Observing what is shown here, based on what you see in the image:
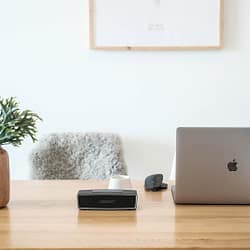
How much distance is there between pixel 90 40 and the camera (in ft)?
8.98

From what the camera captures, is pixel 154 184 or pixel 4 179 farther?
pixel 154 184

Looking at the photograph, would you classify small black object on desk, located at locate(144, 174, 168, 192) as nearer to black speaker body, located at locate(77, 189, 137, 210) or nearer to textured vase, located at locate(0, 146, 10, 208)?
black speaker body, located at locate(77, 189, 137, 210)

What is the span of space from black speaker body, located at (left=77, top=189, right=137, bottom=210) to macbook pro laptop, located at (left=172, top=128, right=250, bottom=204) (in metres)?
0.16

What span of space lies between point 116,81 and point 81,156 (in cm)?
47

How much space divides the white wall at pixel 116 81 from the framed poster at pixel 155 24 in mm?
54

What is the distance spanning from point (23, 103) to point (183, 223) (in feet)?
5.40

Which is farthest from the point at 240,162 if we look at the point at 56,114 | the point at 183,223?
the point at 56,114

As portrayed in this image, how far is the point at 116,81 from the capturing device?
110 inches

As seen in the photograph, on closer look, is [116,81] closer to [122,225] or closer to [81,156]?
[81,156]

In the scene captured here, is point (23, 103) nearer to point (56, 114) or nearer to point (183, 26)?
point (56, 114)

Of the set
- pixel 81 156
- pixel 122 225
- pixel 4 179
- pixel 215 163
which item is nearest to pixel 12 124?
pixel 4 179

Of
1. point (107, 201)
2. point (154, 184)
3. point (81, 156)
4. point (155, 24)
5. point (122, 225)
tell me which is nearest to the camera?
point (122, 225)

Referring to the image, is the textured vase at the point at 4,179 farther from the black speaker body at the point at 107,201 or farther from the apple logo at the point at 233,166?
the apple logo at the point at 233,166

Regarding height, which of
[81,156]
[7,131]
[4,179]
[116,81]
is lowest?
[81,156]
